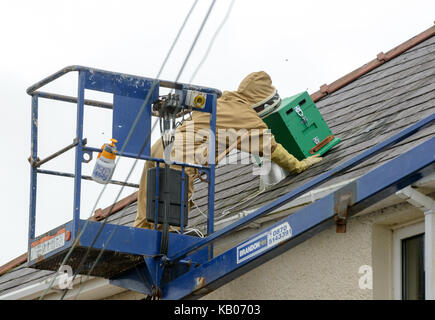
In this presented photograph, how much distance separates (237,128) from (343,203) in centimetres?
246

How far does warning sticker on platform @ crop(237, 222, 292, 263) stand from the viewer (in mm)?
6836

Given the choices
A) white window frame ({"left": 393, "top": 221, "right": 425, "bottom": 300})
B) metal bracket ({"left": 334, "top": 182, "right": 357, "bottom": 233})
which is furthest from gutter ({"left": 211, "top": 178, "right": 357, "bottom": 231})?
white window frame ({"left": 393, "top": 221, "right": 425, "bottom": 300})

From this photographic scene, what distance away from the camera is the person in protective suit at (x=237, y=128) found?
Answer: 8.21 metres

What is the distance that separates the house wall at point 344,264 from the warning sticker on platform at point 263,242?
1.45 feet

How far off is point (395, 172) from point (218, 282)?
1.87 m

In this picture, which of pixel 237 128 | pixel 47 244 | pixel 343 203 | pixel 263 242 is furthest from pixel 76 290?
pixel 343 203

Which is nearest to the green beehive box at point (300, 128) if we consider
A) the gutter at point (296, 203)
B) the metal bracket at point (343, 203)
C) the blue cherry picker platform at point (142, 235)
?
the blue cherry picker platform at point (142, 235)

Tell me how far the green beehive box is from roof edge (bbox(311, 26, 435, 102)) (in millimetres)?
2517

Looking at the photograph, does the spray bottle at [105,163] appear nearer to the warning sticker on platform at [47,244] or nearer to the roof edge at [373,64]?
the warning sticker on platform at [47,244]

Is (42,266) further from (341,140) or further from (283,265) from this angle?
(341,140)

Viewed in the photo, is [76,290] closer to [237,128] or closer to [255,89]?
[237,128]

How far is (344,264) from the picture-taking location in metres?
6.92
